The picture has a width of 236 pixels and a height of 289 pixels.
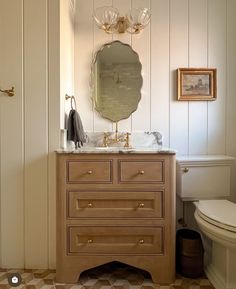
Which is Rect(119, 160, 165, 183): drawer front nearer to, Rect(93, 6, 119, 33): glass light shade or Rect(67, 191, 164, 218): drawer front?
Rect(67, 191, 164, 218): drawer front

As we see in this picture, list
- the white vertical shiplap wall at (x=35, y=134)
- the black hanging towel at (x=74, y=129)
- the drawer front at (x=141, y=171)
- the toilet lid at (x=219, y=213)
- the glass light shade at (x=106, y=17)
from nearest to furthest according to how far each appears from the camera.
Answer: the toilet lid at (x=219, y=213), the drawer front at (x=141, y=171), the white vertical shiplap wall at (x=35, y=134), the black hanging towel at (x=74, y=129), the glass light shade at (x=106, y=17)

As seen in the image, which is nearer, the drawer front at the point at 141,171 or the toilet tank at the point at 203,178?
the drawer front at the point at 141,171

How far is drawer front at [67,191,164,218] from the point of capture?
1.58m

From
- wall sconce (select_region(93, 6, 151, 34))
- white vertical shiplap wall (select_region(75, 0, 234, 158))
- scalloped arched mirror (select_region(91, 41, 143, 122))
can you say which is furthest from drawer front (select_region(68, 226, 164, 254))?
wall sconce (select_region(93, 6, 151, 34))

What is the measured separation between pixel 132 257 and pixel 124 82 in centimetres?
132

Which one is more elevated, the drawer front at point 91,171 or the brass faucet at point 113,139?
the brass faucet at point 113,139

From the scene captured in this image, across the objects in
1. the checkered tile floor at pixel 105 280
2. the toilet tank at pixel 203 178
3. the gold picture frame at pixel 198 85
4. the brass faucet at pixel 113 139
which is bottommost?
the checkered tile floor at pixel 105 280

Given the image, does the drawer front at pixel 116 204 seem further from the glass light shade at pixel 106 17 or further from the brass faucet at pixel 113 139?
the glass light shade at pixel 106 17

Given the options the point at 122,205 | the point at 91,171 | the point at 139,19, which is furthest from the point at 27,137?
the point at 139,19

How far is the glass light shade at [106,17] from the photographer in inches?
76.2

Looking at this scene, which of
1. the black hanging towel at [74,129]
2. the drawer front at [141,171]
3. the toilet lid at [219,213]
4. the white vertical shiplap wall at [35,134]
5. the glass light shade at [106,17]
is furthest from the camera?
the glass light shade at [106,17]

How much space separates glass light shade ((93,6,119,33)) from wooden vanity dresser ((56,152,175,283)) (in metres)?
1.04

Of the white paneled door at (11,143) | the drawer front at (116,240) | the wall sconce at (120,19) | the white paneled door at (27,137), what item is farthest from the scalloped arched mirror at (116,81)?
the drawer front at (116,240)

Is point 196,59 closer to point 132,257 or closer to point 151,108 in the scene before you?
point 151,108
